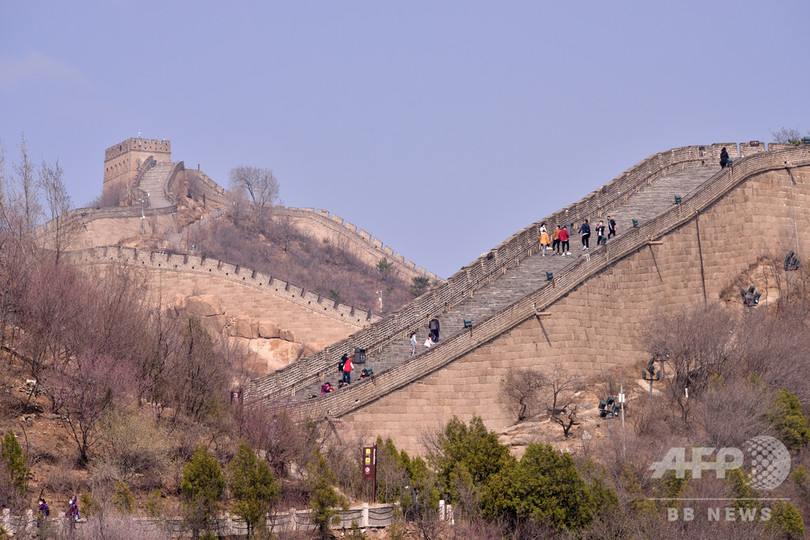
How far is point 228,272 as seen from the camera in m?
58.5

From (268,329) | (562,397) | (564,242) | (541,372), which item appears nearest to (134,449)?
(541,372)

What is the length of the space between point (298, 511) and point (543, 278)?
39.2 ft

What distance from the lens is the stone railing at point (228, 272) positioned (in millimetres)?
57375

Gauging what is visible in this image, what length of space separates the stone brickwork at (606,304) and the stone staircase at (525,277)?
543mm

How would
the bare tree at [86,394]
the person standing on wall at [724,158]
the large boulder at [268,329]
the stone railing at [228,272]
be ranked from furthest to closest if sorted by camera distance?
the stone railing at [228,272]
the large boulder at [268,329]
the person standing on wall at [724,158]
the bare tree at [86,394]

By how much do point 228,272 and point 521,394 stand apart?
29.8 m

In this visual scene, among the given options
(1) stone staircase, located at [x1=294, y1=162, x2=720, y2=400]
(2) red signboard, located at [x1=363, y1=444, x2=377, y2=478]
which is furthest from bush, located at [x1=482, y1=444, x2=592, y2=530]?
(1) stone staircase, located at [x1=294, y1=162, x2=720, y2=400]

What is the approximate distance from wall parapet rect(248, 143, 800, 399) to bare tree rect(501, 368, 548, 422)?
314 cm

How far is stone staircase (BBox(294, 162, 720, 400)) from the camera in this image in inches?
1240

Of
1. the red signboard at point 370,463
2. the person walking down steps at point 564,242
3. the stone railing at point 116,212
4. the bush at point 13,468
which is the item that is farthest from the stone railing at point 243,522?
the stone railing at point 116,212

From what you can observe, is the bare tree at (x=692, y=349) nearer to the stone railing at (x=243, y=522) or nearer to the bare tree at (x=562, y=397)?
the bare tree at (x=562, y=397)

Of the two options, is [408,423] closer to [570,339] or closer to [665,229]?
[570,339]

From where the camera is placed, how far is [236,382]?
40.2 m

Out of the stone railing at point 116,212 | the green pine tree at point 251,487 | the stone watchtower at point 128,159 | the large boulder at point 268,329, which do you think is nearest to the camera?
the green pine tree at point 251,487
